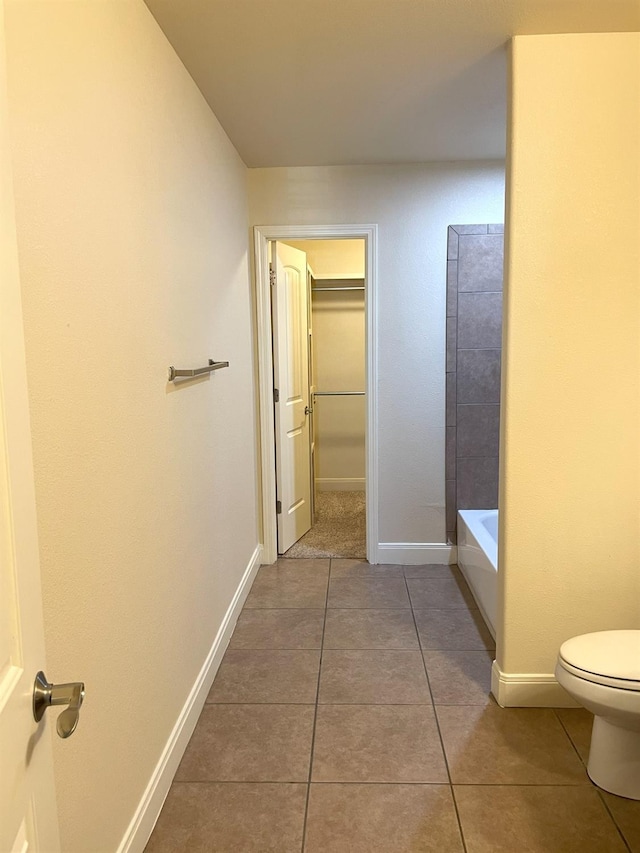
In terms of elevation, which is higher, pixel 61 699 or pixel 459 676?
pixel 61 699

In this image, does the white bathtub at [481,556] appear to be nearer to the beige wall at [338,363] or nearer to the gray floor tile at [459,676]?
the gray floor tile at [459,676]

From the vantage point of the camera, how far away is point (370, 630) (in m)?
3.16

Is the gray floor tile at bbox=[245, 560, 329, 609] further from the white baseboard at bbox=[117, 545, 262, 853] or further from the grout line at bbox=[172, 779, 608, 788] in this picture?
the grout line at bbox=[172, 779, 608, 788]

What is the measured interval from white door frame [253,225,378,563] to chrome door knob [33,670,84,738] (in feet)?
10.3

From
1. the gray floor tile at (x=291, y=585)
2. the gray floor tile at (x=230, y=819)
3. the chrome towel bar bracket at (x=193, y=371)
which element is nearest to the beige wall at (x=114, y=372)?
the chrome towel bar bracket at (x=193, y=371)

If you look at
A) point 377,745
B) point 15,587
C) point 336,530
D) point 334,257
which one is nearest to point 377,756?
point 377,745

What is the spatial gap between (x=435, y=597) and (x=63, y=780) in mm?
2503

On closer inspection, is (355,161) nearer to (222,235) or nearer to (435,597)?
(222,235)

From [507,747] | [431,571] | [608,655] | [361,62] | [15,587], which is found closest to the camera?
[15,587]

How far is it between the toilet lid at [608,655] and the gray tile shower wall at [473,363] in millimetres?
1824

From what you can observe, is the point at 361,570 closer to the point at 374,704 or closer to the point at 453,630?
the point at 453,630

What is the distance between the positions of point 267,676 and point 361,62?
241cm

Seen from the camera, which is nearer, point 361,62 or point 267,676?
point 361,62

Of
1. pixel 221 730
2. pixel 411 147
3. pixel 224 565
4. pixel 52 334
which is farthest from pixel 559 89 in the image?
pixel 221 730
